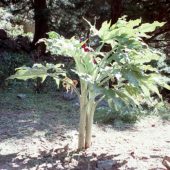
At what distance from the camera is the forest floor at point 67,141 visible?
143 inches

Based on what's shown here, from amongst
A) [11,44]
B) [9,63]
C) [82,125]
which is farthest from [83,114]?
[11,44]

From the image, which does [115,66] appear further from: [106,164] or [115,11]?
[115,11]

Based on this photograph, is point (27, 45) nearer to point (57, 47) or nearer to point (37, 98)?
point (37, 98)

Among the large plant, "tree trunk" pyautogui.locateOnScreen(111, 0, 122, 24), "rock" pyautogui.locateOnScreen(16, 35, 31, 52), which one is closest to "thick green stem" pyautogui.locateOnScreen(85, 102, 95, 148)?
the large plant

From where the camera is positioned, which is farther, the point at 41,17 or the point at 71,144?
the point at 41,17

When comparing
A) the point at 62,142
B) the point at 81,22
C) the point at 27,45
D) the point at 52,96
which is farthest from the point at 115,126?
the point at 27,45

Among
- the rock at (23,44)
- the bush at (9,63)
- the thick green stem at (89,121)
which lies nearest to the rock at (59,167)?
the thick green stem at (89,121)

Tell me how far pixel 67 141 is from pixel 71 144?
14 centimetres

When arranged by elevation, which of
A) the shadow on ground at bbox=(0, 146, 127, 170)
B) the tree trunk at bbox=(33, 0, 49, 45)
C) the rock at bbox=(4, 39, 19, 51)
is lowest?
the shadow on ground at bbox=(0, 146, 127, 170)

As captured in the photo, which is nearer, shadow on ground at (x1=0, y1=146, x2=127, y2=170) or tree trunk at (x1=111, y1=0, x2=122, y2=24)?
shadow on ground at (x1=0, y1=146, x2=127, y2=170)

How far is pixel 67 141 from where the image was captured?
4375 millimetres

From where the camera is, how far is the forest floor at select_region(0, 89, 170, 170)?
3639mm

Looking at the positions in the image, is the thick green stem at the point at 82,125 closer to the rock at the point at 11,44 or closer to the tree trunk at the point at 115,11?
the tree trunk at the point at 115,11

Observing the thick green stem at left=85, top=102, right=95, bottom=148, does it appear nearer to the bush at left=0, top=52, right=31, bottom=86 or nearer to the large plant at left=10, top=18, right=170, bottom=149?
the large plant at left=10, top=18, right=170, bottom=149
